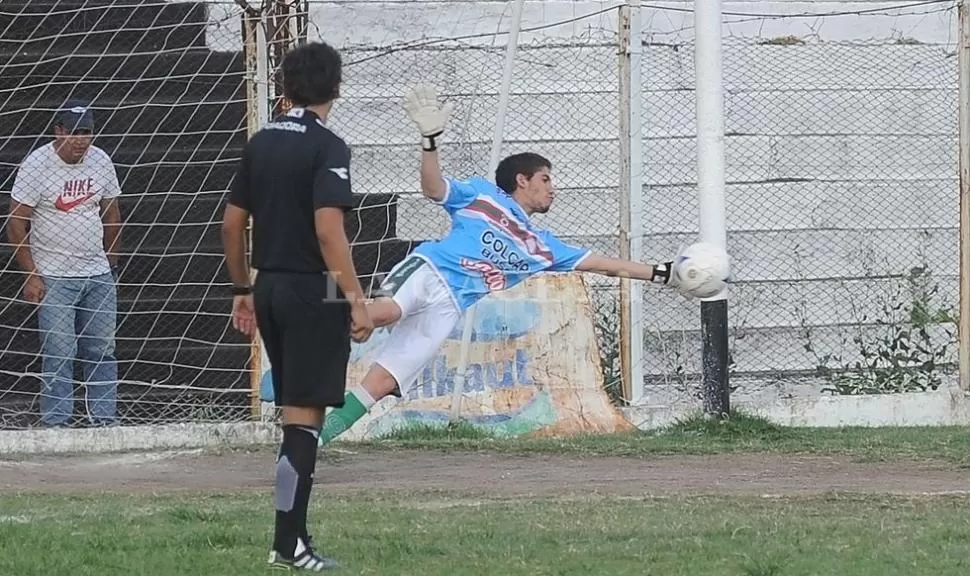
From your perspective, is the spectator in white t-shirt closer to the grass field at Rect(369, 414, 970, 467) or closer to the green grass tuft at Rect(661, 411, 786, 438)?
the grass field at Rect(369, 414, 970, 467)

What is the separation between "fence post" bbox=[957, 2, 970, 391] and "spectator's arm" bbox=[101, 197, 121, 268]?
5249 mm

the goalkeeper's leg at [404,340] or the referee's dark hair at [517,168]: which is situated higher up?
the referee's dark hair at [517,168]

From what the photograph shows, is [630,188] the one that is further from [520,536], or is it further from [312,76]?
[312,76]

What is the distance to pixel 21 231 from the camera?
1043 cm

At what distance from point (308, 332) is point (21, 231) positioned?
530 centimetres

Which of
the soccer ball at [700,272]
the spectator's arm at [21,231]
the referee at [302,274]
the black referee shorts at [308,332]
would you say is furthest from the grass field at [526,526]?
the spectator's arm at [21,231]

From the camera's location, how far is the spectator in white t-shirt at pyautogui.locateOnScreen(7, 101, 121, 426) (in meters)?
10.4

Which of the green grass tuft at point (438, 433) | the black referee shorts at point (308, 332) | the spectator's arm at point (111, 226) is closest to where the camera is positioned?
the black referee shorts at point (308, 332)

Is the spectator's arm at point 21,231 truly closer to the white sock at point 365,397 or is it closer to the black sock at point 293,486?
the white sock at point 365,397

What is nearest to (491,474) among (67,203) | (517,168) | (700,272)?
(700,272)

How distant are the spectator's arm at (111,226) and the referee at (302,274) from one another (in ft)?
16.5

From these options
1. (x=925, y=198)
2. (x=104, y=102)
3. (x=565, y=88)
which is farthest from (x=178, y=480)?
(x=925, y=198)

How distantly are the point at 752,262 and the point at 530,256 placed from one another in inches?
159

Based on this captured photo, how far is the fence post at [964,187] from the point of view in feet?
35.5
